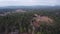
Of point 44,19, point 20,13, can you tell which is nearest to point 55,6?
point 44,19

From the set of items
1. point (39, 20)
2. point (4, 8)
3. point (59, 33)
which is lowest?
point (59, 33)

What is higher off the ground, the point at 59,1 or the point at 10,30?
the point at 59,1

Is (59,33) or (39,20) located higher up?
(39,20)

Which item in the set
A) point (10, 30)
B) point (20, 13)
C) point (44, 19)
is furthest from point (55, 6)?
point (10, 30)

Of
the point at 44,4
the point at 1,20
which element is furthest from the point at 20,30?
the point at 44,4

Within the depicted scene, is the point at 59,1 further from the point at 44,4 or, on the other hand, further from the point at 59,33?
the point at 59,33

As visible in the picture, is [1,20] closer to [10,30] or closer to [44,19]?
[10,30]

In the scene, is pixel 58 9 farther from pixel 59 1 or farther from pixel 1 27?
pixel 1 27
